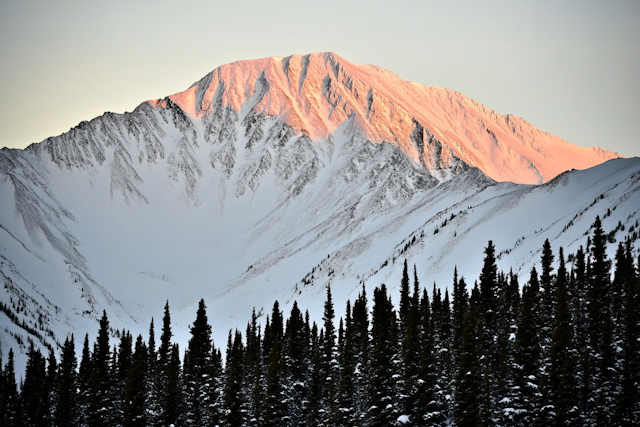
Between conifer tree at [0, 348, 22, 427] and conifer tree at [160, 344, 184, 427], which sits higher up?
conifer tree at [0, 348, 22, 427]

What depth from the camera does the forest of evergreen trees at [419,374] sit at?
72625 mm

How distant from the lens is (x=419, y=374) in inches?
2891

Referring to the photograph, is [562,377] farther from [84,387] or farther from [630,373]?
[84,387]

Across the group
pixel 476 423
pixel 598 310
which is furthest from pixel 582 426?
pixel 598 310

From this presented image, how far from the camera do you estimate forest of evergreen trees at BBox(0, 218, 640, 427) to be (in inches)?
2859

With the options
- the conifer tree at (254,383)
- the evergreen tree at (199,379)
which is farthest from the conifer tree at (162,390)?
the conifer tree at (254,383)

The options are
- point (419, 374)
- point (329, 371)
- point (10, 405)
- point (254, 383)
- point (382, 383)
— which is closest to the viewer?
point (419, 374)

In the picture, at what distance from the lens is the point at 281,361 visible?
93688 mm

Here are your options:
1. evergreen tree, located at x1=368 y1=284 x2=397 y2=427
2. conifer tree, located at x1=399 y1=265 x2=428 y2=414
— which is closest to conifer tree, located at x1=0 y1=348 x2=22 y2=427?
evergreen tree, located at x1=368 y1=284 x2=397 y2=427

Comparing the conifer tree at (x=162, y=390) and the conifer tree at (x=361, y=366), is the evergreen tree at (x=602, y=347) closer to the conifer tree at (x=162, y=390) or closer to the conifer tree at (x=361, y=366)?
the conifer tree at (x=361, y=366)

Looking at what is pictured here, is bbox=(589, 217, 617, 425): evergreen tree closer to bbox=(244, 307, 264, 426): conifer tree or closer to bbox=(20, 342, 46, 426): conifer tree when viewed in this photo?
bbox=(244, 307, 264, 426): conifer tree

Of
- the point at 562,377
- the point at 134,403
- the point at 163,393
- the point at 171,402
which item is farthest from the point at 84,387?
the point at 562,377

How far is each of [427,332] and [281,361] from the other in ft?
70.4

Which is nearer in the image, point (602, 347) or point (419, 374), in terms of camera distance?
point (419, 374)
